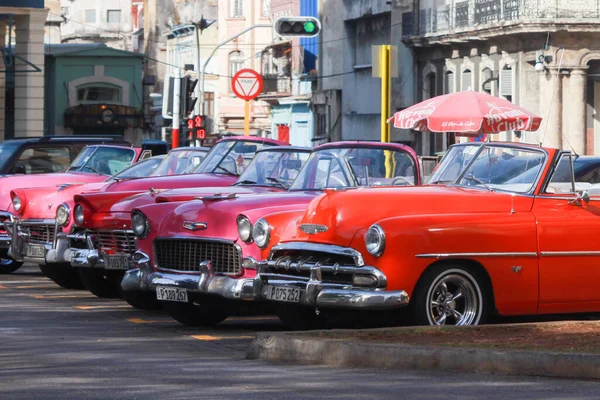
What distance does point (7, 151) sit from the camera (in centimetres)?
2102

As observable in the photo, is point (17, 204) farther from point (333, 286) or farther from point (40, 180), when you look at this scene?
point (333, 286)

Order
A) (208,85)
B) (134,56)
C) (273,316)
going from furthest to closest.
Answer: (208,85)
(134,56)
(273,316)

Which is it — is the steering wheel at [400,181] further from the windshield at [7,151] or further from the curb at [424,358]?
the windshield at [7,151]

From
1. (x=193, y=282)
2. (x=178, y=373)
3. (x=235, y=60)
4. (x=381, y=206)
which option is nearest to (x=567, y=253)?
(x=381, y=206)

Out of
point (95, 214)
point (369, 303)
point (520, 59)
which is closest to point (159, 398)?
point (369, 303)

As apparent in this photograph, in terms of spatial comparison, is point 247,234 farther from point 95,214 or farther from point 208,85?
point 208,85

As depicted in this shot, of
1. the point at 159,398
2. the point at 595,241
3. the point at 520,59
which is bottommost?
the point at 159,398

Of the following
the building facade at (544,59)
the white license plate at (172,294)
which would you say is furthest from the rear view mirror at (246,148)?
the building facade at (544,59)

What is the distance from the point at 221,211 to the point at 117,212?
9.00 feet

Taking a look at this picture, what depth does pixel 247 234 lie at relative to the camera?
12023 millimetres

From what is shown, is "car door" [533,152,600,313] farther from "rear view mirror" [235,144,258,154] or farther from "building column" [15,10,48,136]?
"building column" [15,10,48,136]

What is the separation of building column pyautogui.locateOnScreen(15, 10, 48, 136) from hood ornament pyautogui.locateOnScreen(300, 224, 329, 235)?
107 feet

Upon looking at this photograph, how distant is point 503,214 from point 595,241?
887 millimetres

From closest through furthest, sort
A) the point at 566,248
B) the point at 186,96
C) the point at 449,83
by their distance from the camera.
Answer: the point at 566,248 → the point at 186,96 → the point at 449,83
